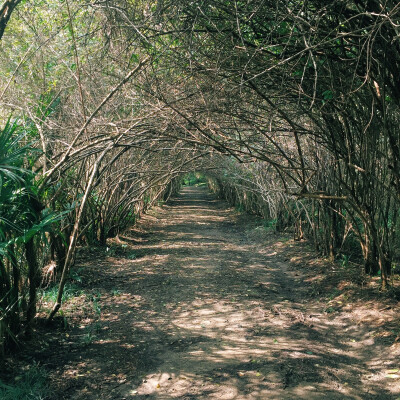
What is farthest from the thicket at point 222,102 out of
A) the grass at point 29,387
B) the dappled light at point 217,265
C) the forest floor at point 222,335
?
the forest floor at point 222,335

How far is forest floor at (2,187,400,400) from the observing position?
3760 millimetres

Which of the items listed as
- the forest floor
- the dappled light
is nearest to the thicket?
the dappled light

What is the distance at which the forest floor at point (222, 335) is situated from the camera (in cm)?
376

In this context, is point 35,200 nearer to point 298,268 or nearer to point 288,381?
point 288,381

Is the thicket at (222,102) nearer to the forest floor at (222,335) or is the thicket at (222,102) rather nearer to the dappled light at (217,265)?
the dappled light at (217,265)

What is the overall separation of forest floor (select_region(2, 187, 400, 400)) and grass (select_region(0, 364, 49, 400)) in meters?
0.10

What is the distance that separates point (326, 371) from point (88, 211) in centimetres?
749

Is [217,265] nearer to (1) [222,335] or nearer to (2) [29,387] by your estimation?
(1) [222,335]

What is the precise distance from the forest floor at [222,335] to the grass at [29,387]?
0.32ft

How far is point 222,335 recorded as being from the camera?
495 cm

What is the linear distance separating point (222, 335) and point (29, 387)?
7.18 feet

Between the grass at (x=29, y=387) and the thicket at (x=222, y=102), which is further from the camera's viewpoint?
the thicket at (x=222, y=102)

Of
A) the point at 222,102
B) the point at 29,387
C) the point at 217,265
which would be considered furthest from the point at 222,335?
the point at 217,265

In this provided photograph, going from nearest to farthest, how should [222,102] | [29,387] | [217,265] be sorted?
[29,387], [222,102], [217,265]
